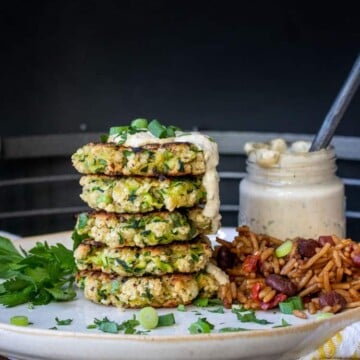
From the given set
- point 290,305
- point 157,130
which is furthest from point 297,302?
point 157,130

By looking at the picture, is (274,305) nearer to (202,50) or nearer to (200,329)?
(200,329)

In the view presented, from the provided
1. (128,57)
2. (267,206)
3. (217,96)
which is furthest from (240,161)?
(267,206)

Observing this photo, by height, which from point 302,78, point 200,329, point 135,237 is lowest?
point 200,329

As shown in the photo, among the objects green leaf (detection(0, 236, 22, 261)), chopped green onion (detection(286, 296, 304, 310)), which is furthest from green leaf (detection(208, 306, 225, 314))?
green leaf (detection(0, 236, 22, 261))

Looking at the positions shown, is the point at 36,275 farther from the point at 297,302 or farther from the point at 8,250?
the point at 297,302

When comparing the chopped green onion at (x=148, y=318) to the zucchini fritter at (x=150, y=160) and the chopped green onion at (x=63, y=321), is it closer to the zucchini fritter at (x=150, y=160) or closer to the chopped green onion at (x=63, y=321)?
the chopped green onion at (x=63, y=321)

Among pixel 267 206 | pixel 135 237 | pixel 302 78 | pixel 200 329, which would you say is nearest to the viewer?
pixel 200 329
